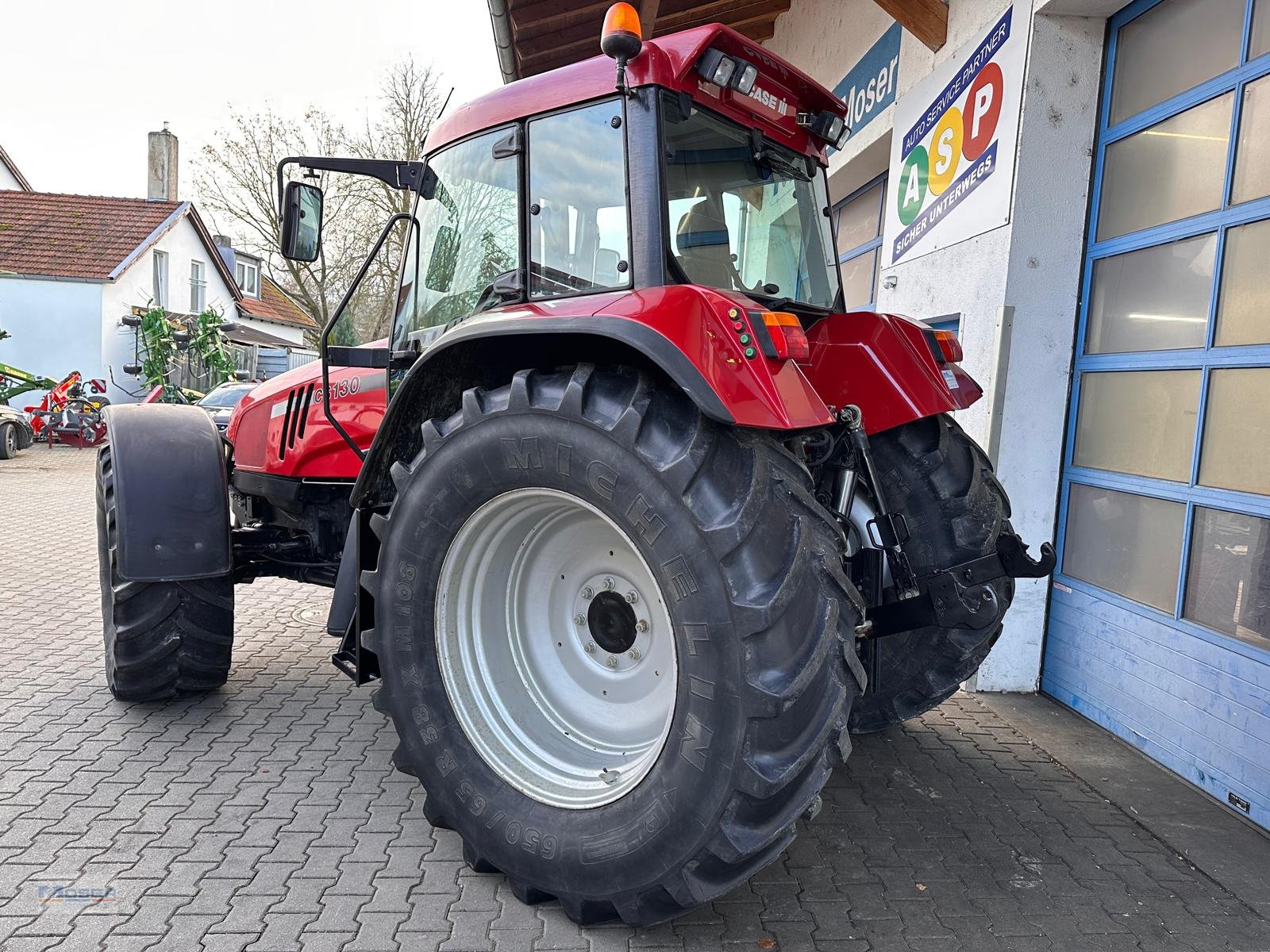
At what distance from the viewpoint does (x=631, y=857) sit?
2.21 m

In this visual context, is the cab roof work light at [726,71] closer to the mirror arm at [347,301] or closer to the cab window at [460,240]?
the cab window at [460,240]

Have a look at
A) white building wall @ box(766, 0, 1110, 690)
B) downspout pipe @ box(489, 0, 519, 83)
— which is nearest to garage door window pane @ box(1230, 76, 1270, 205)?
white building wall @ box(766, 0, 1110, 690)

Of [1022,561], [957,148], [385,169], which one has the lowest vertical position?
[1022,561]

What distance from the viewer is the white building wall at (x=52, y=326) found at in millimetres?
20594

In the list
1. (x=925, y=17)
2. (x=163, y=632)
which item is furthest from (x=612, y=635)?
(x=925, y=17)

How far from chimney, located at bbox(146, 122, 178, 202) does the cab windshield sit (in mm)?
28912

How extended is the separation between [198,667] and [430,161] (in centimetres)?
229

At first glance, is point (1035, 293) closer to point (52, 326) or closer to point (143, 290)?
point (52, 326)

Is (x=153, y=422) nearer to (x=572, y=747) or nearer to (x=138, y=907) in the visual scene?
(x=138, y=907)

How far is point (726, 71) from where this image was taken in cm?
253

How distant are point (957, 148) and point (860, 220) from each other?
7.75 feet

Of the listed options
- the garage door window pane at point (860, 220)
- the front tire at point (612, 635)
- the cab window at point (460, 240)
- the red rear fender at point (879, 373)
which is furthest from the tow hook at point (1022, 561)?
the garage door window pane at point (860, 220)

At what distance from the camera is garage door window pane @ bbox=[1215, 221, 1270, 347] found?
10.8ft

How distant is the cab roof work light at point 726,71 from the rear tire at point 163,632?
8.92 ft
